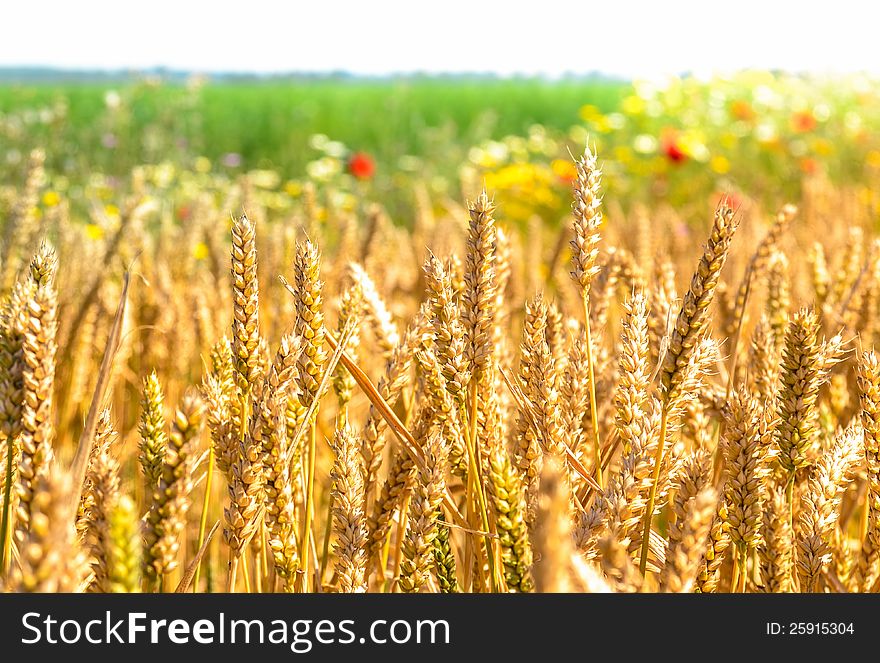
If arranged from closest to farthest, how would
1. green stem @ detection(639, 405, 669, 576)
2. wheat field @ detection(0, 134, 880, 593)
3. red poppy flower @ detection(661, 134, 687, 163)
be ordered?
1. wheat field @ detection(0, 134, 880, 593)
2. green stem @ detection(639, 405, 669, 576)
3. red poppy flower @ detection(661, 134, 687, 163)

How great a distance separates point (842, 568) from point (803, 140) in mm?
7704

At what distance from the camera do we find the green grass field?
244 inches

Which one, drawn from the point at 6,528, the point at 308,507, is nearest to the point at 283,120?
the point at 308,507

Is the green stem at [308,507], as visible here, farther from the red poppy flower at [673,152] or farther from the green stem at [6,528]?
the red poppy flower at [673,152]

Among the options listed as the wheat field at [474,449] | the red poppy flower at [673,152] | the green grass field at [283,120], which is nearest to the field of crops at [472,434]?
the wheat field at [474,449]

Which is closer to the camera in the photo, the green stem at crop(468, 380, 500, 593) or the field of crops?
the field of crops

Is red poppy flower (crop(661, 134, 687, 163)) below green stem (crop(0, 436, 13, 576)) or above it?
above

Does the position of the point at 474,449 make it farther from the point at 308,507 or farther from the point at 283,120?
the point at 283,120

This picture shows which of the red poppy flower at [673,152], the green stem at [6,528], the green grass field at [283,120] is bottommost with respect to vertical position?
the green stem at [6,528]

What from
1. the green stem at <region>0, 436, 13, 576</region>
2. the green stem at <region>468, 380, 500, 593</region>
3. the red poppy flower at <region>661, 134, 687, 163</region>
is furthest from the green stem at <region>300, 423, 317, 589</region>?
the red poppy flower at <region>661, 134, 687, 163</region>

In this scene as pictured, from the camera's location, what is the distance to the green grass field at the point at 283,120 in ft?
20.3

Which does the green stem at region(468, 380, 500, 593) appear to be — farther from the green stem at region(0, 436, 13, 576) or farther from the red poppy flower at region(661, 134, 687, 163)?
the red poppy flower at region(661, 134, 687, 163)

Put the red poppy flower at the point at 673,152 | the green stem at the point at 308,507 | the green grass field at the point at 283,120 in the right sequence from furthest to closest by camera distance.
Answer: the green grass field at the point at 283,120
the red poppy flower at the point at 673,152
the green stem at the point at 308,507

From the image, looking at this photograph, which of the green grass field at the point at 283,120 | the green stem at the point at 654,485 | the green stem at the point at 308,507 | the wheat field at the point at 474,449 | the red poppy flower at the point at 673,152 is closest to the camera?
the wheat field at the point at 474,449
